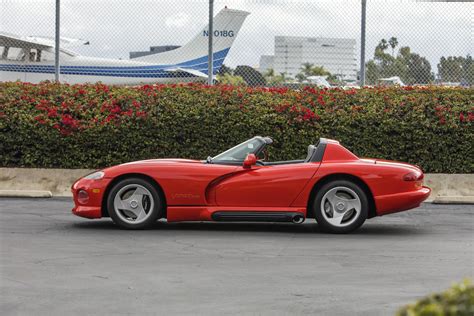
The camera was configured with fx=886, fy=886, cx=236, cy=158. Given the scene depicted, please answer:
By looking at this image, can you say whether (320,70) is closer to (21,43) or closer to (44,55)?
(44,55)

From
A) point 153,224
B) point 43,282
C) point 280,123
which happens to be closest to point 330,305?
point 43,282

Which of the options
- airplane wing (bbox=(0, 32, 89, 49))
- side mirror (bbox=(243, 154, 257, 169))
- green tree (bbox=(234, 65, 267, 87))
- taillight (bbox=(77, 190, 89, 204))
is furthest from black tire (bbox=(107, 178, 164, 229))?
airplane wing (bbox=(0, 32, 89, 49))

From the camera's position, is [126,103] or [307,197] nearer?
[307,197]

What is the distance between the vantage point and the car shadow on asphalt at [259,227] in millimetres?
10484

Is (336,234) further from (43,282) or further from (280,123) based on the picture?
(280,123)

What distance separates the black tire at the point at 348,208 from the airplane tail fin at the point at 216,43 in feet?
24.9

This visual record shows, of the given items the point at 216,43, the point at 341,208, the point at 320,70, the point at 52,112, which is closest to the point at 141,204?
Answer: the point at 341,208

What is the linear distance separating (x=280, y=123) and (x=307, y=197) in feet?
16.3

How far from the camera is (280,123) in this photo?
591 inches

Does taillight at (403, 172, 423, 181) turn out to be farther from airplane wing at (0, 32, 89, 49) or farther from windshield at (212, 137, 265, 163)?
airplane wing at (0, 32, 89, 49)

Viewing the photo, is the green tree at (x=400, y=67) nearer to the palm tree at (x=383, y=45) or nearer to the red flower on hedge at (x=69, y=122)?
the palm tree at (x=383, y=45)

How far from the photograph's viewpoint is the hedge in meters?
14.9

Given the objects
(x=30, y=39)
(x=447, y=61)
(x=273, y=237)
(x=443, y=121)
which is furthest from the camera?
(x=30, y=39)

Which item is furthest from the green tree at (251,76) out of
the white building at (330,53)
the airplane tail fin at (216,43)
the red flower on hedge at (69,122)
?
the red flower on hedge at (69,122)
